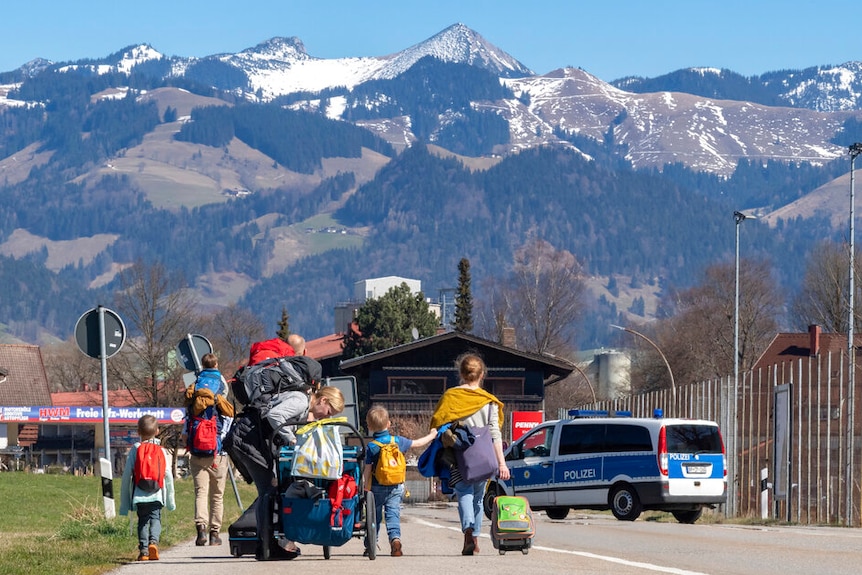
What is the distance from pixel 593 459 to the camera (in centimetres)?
2758

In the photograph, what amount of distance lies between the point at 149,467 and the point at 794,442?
46.9ft

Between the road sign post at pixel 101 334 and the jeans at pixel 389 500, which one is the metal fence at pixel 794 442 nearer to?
the road sign post at pixel 101 334

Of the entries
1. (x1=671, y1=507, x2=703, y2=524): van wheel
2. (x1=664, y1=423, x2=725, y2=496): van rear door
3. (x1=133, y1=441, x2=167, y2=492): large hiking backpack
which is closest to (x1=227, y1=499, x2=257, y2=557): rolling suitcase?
(x1=133, y1=441, x2=167, y2=492): large hiking backpack

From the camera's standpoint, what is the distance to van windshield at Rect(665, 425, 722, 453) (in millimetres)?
26594

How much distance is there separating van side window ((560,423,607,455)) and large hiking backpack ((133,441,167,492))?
44.4ft

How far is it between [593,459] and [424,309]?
91168mm

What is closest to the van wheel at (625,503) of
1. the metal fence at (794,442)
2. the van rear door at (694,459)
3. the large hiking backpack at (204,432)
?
the van rear door at (694,459)

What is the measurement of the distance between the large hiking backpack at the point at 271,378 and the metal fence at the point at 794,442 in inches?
500

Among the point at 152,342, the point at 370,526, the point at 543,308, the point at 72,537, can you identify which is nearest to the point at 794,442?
the point at 72,537

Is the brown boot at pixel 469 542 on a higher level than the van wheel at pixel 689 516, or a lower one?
higher

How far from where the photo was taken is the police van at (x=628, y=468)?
2647 centimetres

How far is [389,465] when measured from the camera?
15.0 meters

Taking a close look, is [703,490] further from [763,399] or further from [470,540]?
[470,540]

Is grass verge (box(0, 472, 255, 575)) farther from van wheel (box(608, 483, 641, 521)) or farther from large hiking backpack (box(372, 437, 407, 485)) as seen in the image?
van wheel (box(608, 483, 641, 521))
